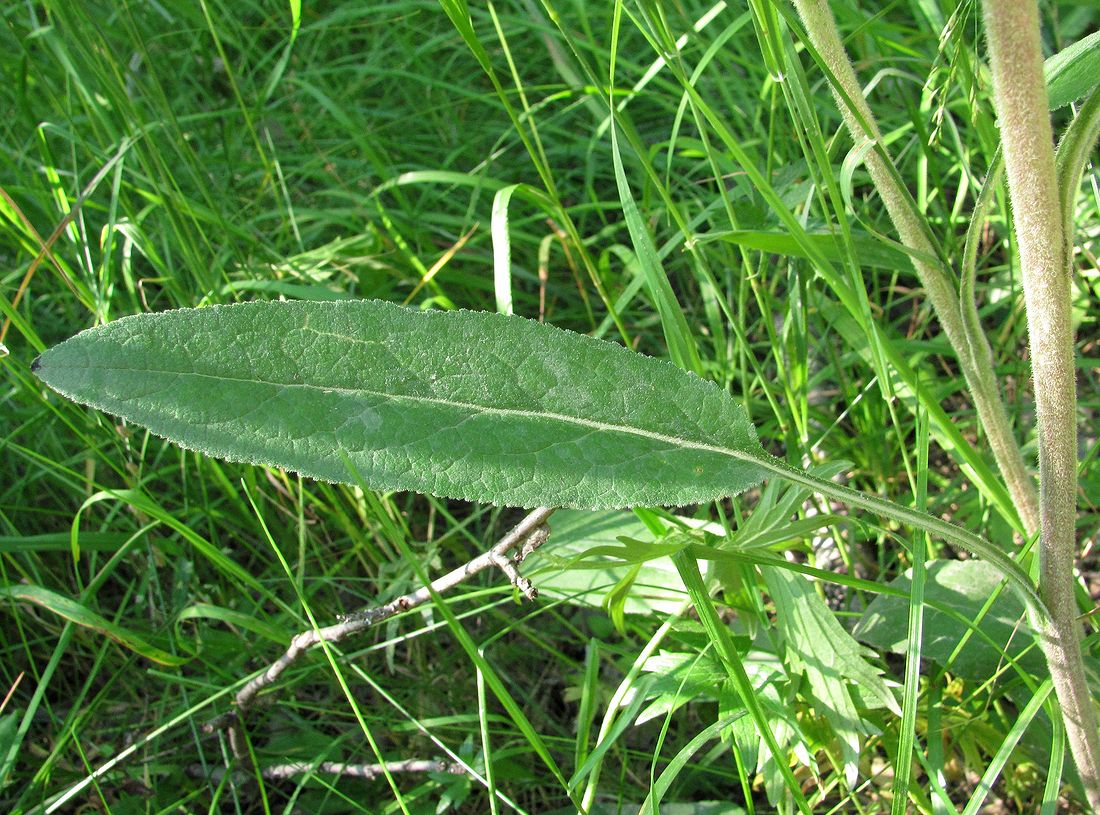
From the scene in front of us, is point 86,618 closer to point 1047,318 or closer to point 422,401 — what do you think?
point 422,401

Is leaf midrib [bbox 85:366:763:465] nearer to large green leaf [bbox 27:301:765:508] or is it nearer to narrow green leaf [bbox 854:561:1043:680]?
large green leaf [bbox 27:301:765:508]

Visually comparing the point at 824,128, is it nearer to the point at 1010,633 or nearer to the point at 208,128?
the point at 1010,633

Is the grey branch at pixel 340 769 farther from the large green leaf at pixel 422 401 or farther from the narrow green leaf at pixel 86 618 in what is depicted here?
the large green leaf at pixel 422 401

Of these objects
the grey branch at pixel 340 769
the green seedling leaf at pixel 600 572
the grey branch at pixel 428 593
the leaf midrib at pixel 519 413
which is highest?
the leaf midrib at pixel 519 413

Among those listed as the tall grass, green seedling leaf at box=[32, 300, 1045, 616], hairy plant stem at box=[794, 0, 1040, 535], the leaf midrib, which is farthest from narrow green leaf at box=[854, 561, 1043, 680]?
the leaf midrib

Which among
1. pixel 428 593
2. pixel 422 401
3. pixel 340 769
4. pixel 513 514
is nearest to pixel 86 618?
pixel 340 769

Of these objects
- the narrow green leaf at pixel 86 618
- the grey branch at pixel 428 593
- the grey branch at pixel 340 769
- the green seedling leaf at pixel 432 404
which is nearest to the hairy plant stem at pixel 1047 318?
the green seedling leaf at pixel 432 404
